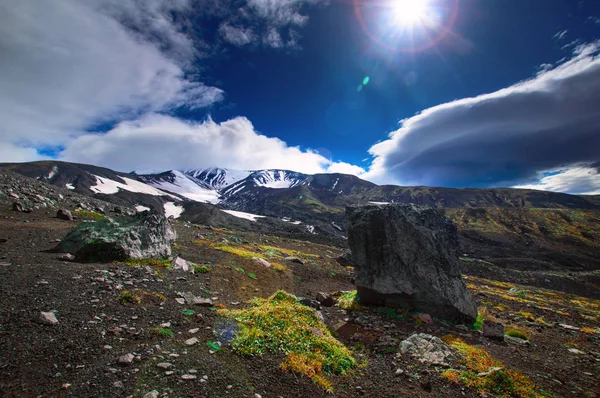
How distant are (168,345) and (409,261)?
1136cm

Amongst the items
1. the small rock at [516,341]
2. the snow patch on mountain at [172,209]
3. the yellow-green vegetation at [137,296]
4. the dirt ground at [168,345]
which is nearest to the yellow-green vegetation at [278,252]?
the dirt ground at [168,345]

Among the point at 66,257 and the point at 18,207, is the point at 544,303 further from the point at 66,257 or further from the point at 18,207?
the point at 18,207

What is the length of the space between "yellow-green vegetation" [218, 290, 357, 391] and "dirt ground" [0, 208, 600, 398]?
10.6 inches

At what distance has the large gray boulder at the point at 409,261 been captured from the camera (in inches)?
513

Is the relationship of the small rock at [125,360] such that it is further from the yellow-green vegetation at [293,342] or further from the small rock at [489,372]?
the small rock at [489,372]

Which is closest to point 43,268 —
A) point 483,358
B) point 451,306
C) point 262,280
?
point 262,280

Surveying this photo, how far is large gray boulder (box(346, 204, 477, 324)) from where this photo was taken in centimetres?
1304

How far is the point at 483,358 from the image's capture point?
850 centimetres

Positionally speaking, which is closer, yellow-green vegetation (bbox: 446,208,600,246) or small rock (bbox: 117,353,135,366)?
small rock (bbox: 117,353,135,366)

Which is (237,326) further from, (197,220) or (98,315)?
(197,220)

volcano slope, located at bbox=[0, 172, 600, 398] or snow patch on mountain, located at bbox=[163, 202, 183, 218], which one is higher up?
snow patch on mountain, located at bbox=[163, 202, 183, 218]

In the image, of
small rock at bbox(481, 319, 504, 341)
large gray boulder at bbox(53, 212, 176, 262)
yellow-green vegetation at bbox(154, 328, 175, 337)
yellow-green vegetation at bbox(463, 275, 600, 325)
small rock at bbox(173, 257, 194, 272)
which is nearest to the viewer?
yellow-green vegetation at bbox(154, 328, 175, 337)

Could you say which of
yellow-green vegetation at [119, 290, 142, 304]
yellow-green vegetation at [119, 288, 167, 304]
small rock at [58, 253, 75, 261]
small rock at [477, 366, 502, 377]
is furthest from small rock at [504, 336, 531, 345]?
small rock at [58, 253, 75, 261]

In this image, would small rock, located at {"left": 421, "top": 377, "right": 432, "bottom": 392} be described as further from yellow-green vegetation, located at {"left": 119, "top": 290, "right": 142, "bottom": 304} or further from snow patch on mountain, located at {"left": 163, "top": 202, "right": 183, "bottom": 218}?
snow patch on mountain, located at {"left": 163, "top": 202, "right": 183, "bottom": 218}
